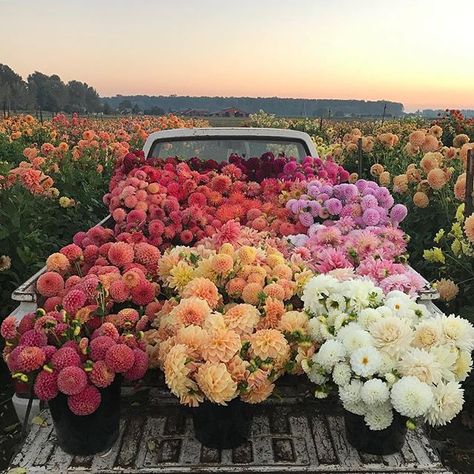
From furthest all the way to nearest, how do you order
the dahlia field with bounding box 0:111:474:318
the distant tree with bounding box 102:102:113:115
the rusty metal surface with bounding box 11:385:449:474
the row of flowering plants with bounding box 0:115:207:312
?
the distant tree with bounding box 102:102:113:115
the row of flowering plants with bounding box 0:115:207:312
the dahlia field with bounding box 0:111:474:318
the rusty metal surface with bounding box 11:385:449:474

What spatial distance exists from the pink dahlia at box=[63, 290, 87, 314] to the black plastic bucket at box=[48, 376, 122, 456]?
0.29 m

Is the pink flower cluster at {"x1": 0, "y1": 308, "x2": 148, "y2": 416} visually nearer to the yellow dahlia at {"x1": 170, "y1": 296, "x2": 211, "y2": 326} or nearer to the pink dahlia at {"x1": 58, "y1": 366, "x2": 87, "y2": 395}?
the pink dahlia at {"x1": 58, "y1": 366, "x2": 87, "y2": 395}

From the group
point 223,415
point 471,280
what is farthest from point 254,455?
point 471,280

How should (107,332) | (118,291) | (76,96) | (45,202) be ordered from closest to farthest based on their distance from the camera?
(107,332)
(118,291)
(45,202)
(76,96)

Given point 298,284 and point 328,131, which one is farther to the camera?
point 328,131

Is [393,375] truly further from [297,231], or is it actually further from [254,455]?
[297,231]

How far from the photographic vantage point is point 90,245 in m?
2.88

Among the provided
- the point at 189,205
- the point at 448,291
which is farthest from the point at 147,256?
the point at 448,291

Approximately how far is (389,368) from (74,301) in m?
1.12

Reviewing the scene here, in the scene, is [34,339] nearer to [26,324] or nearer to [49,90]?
[26,324]

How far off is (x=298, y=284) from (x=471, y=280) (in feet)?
6.15

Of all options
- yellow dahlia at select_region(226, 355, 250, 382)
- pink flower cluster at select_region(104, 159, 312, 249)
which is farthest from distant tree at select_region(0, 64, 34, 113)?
yellow dahlia at select_region(226, 355, 250, 382)

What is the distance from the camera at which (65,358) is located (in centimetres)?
192

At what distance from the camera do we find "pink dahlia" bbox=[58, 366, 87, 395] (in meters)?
1.88
